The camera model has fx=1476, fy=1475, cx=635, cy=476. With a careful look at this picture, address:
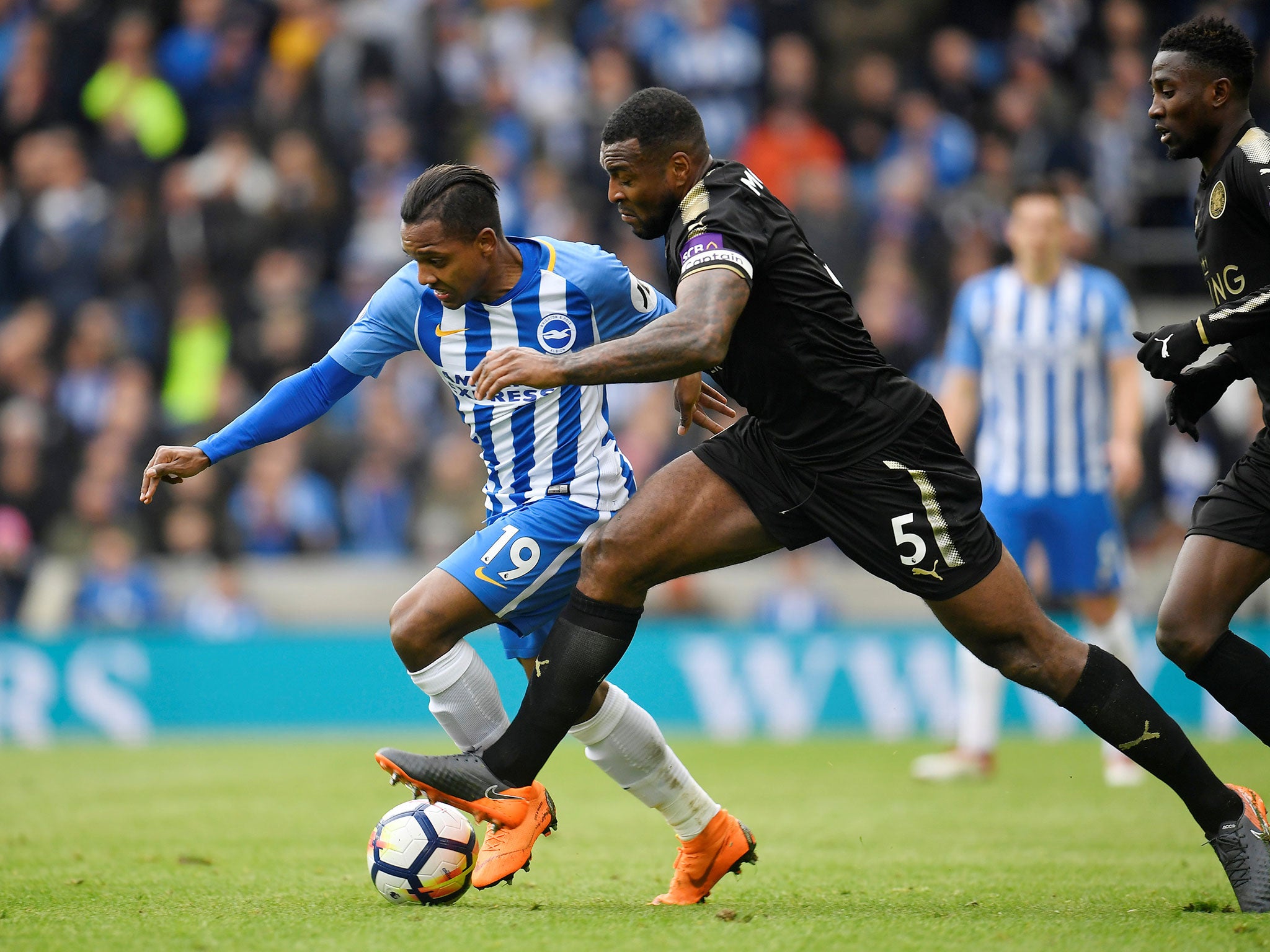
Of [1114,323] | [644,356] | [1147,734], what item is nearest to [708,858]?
[1147,734]

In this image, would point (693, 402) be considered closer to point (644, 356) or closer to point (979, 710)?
point (644, 356)

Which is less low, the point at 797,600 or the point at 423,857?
the point at 423,857

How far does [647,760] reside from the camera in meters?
4.73

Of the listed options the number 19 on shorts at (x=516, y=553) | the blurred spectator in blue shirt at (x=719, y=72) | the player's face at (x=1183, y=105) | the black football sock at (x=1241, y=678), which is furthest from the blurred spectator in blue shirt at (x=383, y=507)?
the player's face at (x=1183, y=105)

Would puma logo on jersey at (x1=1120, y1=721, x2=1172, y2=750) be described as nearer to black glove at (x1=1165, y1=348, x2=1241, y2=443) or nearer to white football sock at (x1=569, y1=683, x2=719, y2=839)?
black glove at (x1=1165, y1=348, x2=1241, y2=443)

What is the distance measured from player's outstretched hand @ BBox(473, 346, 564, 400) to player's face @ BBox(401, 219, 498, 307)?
88 centimetres

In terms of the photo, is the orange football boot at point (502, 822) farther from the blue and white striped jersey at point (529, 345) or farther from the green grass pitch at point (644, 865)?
the blue and white striped jersey at point (529, 345)

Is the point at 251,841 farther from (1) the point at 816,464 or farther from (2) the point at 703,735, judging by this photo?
(2) the point at 703,735

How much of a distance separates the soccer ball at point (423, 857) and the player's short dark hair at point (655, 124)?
2094 millimetres

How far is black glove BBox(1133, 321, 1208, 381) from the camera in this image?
4379 mm

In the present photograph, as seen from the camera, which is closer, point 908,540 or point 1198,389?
point 908,540

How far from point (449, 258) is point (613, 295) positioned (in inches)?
23.4

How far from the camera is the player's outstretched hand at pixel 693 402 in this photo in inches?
194

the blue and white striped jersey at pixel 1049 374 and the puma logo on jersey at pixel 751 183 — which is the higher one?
the puma logo on jersey at pixel 751 183
